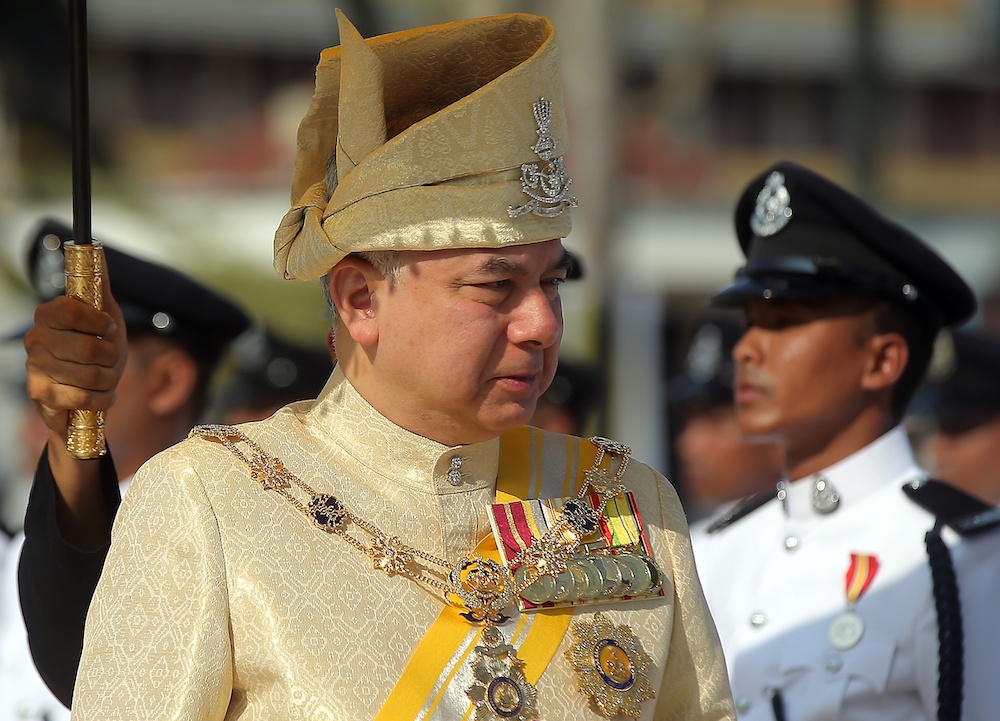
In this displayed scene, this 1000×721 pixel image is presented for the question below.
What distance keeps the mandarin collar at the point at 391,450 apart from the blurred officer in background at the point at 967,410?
230 inches

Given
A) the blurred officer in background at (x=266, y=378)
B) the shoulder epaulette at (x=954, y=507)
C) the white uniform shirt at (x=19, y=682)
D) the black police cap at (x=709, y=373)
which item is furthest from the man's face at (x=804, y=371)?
the black police cap at (x=709, y=373)

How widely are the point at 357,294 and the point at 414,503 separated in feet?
1.21

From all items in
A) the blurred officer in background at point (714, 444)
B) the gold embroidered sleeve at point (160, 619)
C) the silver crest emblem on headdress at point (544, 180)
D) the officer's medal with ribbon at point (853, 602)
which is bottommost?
the blurred officer in background at point (714, 444)

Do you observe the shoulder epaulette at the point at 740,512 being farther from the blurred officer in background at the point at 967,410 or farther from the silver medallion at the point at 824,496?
the blurred officer in background at the point at 967,410

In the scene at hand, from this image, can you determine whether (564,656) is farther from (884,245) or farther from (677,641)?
(884,245)

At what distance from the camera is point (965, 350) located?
809 centimetres

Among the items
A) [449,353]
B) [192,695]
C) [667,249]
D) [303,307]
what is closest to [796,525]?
[449,353]

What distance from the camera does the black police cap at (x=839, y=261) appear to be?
4.39 m

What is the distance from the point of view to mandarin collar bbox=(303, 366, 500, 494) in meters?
2.57

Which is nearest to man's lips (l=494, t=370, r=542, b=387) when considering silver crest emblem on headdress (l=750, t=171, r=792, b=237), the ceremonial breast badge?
the ceremonial breast badge

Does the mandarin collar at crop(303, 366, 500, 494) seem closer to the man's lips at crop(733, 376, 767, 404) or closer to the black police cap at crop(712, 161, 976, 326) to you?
the man's lips at crop(733, 376, 767, 404)

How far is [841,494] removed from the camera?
4.37 m

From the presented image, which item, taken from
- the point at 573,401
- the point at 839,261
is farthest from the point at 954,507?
the point at 573,401

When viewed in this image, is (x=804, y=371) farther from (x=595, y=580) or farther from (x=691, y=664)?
(x=595, y=580)
